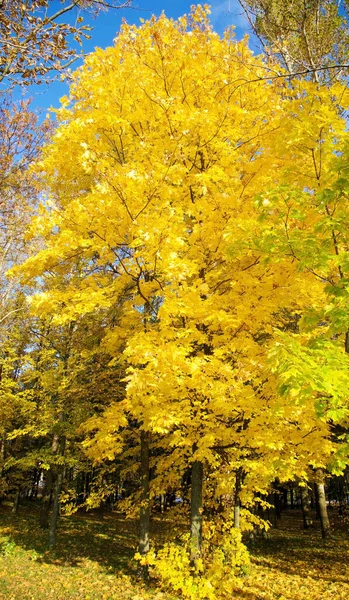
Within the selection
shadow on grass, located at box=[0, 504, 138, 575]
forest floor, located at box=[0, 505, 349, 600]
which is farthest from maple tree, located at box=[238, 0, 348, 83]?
shadow on grass, located at box=[0, 504, 138, 575]

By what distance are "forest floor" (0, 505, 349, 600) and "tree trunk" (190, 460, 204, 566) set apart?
1419 millimetres

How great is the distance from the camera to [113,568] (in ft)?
29.6

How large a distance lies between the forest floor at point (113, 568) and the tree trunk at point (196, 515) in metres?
1.42

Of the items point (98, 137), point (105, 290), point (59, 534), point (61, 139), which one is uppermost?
point (98, 137)

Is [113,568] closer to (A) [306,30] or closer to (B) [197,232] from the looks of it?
(B) [197,232]

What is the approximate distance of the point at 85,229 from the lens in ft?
17.0

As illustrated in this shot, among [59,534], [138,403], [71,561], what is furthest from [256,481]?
[59,534]

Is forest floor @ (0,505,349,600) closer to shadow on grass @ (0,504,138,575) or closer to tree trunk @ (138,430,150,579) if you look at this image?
shadow on grass @ (0,504,138,575)

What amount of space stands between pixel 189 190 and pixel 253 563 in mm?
10896

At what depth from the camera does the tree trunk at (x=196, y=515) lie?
591cm

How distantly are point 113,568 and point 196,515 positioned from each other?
Answer: 178 inches

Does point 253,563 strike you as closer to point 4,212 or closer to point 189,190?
point 189,190

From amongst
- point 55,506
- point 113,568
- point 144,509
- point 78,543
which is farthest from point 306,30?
point 78,543

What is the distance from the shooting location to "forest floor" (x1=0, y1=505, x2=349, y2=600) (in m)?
7.23
